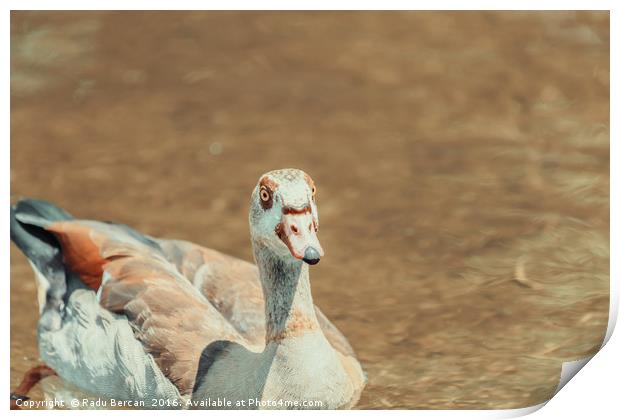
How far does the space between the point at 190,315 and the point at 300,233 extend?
63cm

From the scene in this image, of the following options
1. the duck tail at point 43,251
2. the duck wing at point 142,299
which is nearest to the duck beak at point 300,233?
the duck wing at point 142,299

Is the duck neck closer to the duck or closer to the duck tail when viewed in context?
the duck

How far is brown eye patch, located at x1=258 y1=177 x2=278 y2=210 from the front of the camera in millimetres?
2889

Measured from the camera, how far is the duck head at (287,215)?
278 cm

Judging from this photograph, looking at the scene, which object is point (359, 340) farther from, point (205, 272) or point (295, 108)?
point (295, 108)

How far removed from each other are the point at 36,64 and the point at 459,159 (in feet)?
5.29

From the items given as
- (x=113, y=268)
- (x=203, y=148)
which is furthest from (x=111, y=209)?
(x=113, y=268)

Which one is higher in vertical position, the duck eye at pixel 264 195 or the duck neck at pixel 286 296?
the duck eye at pixel 264 195

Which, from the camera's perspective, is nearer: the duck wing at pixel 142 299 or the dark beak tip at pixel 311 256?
the dark beak tip at pixel 311 256

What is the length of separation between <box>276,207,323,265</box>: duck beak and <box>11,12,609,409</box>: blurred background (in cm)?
68

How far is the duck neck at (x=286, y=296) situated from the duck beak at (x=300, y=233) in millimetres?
178

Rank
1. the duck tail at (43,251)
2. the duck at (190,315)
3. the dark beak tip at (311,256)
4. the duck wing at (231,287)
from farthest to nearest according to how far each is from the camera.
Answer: the duck tail at (43,251)
the duck wing at (231,287)
the duck at (190,315)
the dark beak tip at (311,256)

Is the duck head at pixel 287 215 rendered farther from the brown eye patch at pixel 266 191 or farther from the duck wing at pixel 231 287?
the duck wing at pixel 231 287

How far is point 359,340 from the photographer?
3623mm
